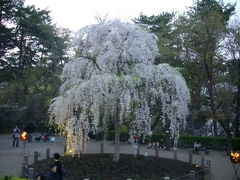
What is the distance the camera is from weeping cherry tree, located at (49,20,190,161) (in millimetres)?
14453

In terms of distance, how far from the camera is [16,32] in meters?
39.4

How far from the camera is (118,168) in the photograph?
15.7 meters

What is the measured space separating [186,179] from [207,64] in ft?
48.3

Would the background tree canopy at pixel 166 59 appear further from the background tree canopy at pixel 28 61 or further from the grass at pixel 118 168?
the grass at pixel 118 168

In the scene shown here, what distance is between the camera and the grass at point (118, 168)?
47.4 ft

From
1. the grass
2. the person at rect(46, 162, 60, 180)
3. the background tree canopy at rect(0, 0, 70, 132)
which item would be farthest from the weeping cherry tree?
the background tree canopy at rect(0, 0, 70, 132)

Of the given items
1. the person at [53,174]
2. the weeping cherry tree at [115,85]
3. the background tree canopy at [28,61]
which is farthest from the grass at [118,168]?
the background tree canopy at [28,61]

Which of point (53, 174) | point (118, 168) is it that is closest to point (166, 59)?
point (118, 168)

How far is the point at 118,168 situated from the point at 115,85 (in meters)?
4.06

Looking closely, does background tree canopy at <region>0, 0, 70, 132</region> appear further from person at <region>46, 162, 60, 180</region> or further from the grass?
person at <region>46, 162, 60, 180</region>

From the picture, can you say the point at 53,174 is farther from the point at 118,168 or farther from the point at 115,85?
the point at 118,168

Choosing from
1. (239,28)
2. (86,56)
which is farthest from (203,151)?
(86,56)

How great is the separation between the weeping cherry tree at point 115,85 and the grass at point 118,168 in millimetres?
907

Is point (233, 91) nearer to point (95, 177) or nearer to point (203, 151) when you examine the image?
point (203, 151)
